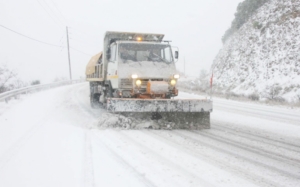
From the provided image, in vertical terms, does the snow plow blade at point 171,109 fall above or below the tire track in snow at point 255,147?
above

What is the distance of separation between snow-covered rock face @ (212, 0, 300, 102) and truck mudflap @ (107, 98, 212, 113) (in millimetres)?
11912

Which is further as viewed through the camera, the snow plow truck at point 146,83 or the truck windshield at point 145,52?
the truck windshield at point 145,52

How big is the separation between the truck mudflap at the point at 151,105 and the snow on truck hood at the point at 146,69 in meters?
1.13

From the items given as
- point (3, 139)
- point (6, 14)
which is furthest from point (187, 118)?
point (6, 14)

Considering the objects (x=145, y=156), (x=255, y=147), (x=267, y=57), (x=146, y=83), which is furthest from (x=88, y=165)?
(x=267, y=57)

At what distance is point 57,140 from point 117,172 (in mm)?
2326

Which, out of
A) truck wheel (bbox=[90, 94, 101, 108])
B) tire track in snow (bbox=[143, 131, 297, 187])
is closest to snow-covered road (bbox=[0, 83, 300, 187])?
tire track in snow (bbox=[143, 131, 297, 187])

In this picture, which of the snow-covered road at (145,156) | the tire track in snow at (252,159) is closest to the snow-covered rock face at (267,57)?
the snow-covered road at (145,156)

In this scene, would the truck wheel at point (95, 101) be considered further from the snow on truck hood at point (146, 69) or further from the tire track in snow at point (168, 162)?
the tire track in snow at point (168, 162)

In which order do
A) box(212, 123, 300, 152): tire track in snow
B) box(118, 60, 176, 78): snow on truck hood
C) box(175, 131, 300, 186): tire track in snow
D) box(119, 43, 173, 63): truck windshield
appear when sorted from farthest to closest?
1. box(119, 43, 173, 63): truck windshield
2. box(118, 60, 176, 78): snow on truck hood
3. box(212, 123, 300, 152): tire track in snow
4. box(175, 131, 300, 186): tire track in snow

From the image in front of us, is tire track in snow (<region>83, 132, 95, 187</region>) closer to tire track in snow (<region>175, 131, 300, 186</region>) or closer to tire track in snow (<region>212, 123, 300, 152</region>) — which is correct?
tire track in snow (<region>175, 131, 300, 186</region>)

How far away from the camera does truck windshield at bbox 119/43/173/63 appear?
8.41 meters

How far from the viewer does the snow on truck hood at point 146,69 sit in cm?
798

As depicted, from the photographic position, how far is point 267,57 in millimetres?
23578
